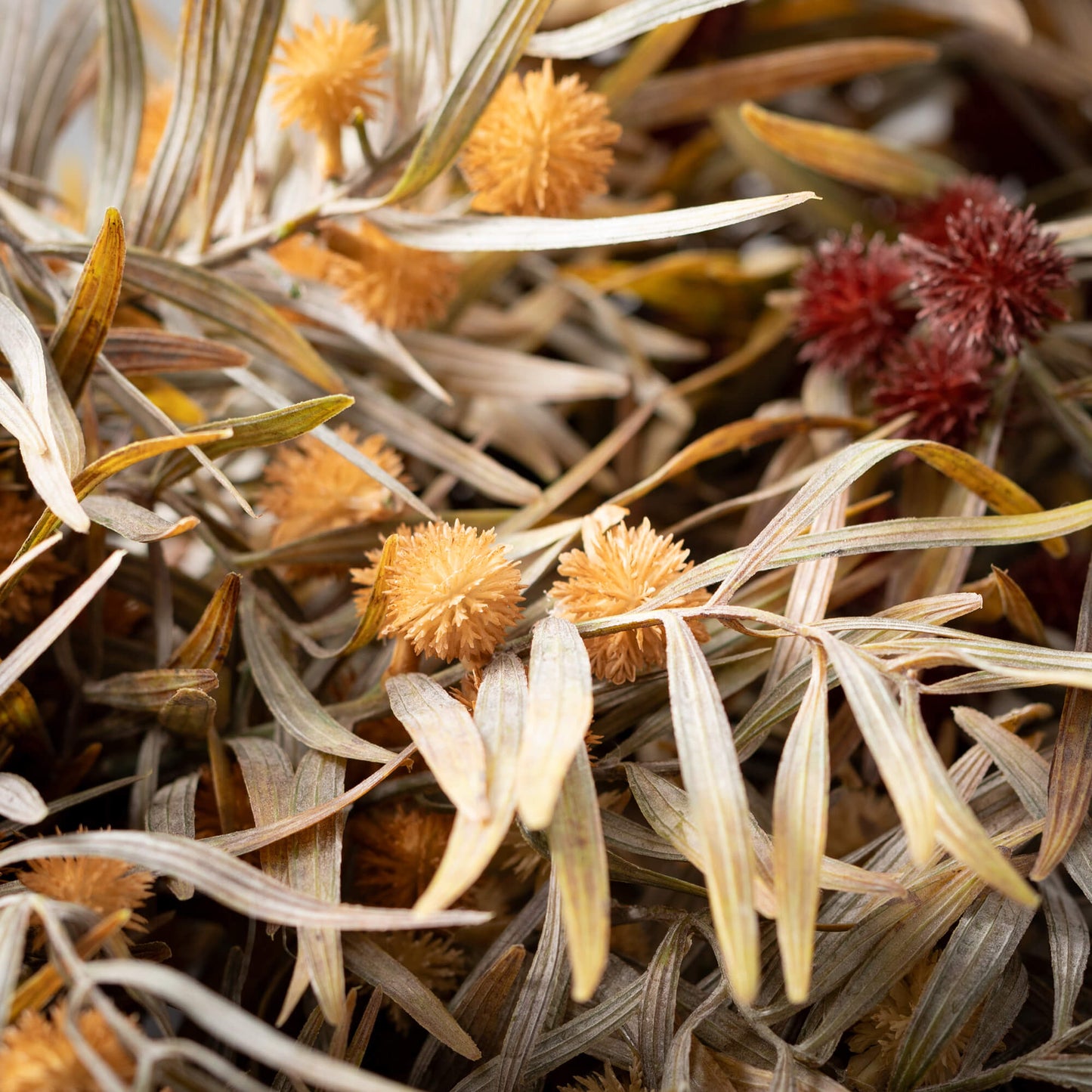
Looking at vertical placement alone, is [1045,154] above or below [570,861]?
above

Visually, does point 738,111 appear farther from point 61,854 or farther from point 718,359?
point 61,854

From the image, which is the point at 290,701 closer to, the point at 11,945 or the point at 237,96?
the point at 11,945

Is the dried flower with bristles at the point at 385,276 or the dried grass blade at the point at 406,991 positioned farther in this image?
the dried flower with bristles at the point at 385,276

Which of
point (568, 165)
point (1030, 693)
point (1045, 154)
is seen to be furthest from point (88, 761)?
point (1045, 154)

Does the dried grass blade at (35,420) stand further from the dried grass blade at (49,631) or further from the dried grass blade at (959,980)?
the dried grass blade at (959,980)

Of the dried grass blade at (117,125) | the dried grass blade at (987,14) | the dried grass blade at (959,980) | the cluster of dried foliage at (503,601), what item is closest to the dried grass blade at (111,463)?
the cluster of dried foliage at (503,601)

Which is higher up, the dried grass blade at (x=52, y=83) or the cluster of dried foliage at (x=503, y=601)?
the dried grass blade at (x=52, y=83)
